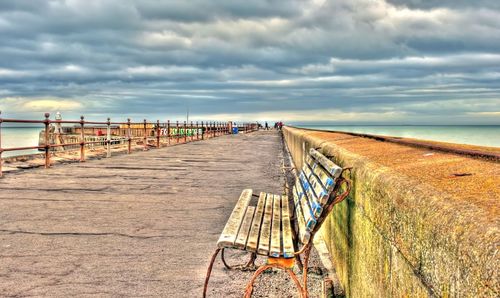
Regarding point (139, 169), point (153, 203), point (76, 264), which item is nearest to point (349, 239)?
point (76, 264)

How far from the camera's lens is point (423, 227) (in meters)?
1.70

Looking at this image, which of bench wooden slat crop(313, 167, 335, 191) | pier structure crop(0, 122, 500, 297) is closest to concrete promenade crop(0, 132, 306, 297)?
pier structure crop(0, 122, 500, 297)

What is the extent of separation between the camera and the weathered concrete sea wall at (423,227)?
1.33 m

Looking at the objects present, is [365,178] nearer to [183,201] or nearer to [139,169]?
[183,201]

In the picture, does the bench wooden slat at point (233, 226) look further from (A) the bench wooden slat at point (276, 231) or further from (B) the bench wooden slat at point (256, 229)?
(A) the bench wooden slat at point (276, 231)

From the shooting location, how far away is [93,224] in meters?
5.83

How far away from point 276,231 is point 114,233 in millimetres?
2468

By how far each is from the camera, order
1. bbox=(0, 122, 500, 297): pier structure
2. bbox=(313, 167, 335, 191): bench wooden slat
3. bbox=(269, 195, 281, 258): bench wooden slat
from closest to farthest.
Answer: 1. bbox=(0, 122, 500, 297): pier structure
2. bbox=(313, 167, 335, 191): bench wooden slat
3. bbox=(269, 195, 281, 258): bench wooden slat

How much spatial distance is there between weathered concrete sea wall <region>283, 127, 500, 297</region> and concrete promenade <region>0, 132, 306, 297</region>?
1.45m

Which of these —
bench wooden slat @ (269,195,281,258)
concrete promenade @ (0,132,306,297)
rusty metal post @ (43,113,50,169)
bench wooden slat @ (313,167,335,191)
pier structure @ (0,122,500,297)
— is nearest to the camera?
pier structure @ (0,122,500,297)

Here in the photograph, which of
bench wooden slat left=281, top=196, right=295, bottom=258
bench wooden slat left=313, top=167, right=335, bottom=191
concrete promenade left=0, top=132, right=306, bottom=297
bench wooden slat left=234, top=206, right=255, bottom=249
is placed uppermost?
bench wooden slat left=313, top=167, right=335, bottom=191

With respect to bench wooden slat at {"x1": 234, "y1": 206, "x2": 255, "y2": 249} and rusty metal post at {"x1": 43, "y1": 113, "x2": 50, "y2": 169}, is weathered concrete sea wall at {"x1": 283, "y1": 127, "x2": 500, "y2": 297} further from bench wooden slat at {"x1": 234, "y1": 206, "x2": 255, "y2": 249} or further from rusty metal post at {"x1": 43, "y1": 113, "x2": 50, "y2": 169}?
rusty metal post at {"x1": 43, "y1": 113, "x2": 50, "y2": 169}

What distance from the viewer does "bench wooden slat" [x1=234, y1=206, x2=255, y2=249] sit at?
315 cm

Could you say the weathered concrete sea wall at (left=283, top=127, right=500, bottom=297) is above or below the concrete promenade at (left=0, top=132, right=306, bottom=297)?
above
